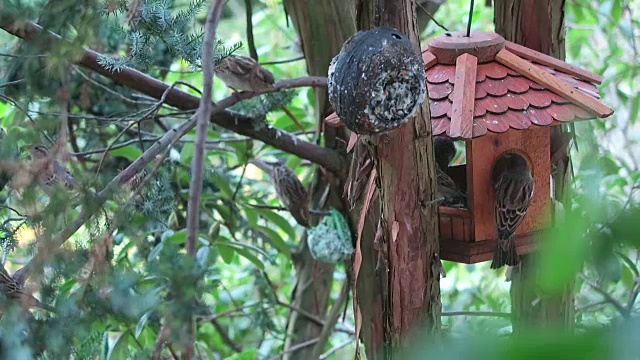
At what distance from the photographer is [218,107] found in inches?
65.0

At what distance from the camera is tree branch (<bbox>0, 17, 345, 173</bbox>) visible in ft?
5.40

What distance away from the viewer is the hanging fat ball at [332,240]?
1.96 meters

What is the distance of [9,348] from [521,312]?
1.09 meters

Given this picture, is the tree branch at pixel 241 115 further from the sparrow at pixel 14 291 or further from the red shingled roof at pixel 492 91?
the sparrow at pixel 14 291

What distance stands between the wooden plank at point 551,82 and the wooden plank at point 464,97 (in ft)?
0.24

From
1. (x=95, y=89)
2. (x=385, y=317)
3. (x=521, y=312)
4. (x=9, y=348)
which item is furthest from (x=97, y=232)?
(x=95, y=89)

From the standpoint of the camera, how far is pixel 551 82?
1.33m

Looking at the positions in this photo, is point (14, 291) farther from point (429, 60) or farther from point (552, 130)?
point (552, 130)

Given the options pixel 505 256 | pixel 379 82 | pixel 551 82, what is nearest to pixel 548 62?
pixel 551 82

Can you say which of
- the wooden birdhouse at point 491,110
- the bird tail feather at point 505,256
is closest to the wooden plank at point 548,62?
the wooden birdhouse at point 491,110

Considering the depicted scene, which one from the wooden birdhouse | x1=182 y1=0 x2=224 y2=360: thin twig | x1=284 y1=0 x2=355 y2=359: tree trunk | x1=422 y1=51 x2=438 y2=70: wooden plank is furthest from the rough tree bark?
x1=182 y1=0 x2=224 y2=360: thin twig

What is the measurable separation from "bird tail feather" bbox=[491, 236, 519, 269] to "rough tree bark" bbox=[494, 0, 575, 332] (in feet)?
0.68

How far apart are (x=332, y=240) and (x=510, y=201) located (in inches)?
28.6

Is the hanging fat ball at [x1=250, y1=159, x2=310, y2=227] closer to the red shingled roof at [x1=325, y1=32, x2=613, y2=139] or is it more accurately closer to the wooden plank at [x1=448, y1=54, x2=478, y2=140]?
the red shingled roof at [x1=325, y1=32, x2=613, y2=139]
